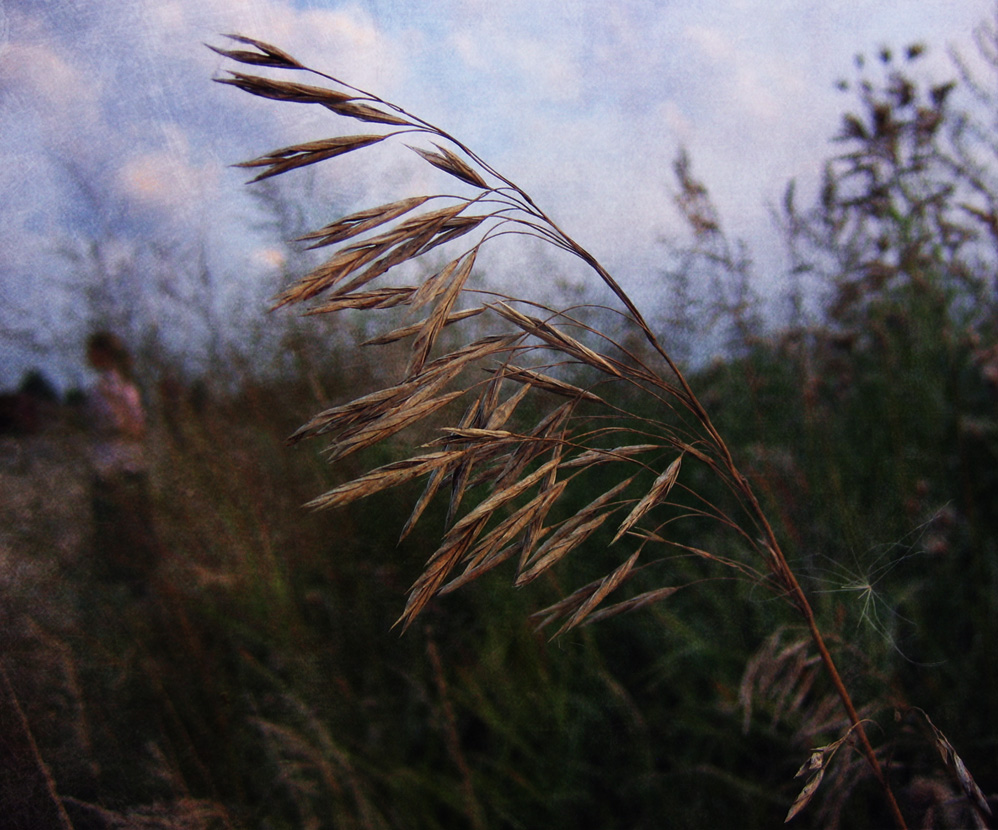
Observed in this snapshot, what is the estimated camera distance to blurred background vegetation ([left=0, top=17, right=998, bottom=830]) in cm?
116

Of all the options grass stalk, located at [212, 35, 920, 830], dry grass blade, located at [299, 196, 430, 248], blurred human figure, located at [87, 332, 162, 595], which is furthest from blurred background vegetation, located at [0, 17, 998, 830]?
dry grass blade, located at [299, 196, 430, 248]

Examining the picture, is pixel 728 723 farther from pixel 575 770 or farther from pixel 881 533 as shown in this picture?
pixel 881 533

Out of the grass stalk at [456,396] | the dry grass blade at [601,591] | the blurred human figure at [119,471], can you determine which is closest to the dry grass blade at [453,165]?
the grass stalk at [456,396]

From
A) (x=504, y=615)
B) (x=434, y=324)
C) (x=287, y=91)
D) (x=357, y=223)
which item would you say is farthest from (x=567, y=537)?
(x=504, y=615)

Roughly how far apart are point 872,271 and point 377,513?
153 cm

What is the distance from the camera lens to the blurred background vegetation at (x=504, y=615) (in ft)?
3.80

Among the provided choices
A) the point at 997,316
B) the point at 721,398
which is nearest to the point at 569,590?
the point at 721,398

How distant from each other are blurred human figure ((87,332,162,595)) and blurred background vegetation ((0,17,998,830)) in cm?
6

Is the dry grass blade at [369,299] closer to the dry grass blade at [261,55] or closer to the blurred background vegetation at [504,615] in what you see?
the dry grass blade at [261,55]

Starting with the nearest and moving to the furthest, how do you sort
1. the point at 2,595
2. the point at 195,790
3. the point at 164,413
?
the point at 2,595 < the point at 195,790 < the point at 164,413

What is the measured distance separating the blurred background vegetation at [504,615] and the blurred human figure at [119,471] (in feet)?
0.21

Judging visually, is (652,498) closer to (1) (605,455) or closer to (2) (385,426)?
(1) (605,455)

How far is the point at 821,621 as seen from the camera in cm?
131

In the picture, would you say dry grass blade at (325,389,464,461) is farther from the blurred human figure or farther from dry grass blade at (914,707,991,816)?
the blurred human figure
